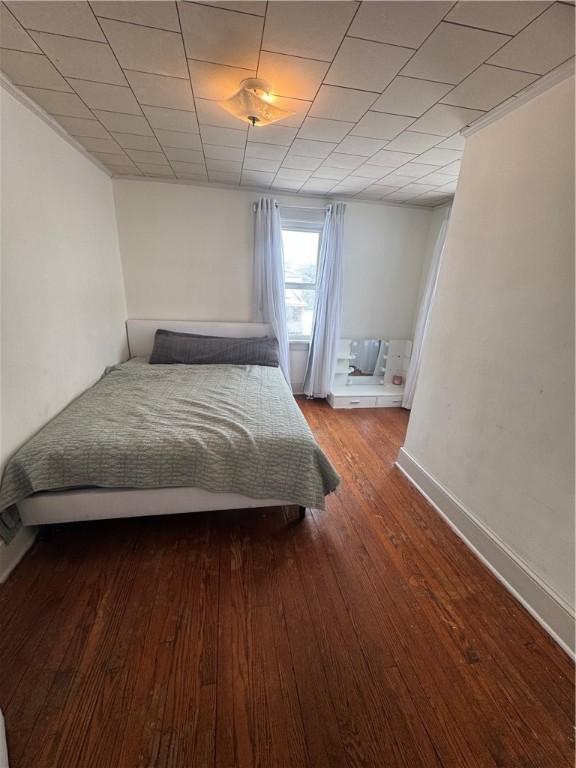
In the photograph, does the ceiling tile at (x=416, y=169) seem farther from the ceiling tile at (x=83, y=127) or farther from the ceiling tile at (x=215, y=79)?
the ceiling tile at (x=83, y=127)

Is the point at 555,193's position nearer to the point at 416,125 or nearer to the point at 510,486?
the point at 416,125

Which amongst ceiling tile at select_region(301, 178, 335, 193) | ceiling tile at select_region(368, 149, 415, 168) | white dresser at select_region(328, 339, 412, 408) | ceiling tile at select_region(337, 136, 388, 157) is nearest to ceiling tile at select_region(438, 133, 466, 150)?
ceiling tile at select_region(368, 149, 415, 168)

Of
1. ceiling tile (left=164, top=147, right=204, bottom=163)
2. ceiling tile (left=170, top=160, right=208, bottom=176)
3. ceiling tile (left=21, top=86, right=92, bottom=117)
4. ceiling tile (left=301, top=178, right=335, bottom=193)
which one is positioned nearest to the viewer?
ceiling tile (left=21, top=86, right=92, bottom=117)

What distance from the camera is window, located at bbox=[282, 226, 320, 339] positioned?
3.30 m

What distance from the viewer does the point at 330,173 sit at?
2402 mm

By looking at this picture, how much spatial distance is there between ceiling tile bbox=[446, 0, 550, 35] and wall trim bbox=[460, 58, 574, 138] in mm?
333

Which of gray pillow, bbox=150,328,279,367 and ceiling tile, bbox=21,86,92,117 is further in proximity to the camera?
gray pillow, bbox=150,328,279,367

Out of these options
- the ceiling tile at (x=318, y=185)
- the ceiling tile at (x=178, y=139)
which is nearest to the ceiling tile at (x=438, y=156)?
the ceiling tile at (x=318, y=185)

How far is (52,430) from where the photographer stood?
1.52 m

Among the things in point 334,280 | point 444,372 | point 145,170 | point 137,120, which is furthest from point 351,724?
point 145,170

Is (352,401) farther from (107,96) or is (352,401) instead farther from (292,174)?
(107,96)

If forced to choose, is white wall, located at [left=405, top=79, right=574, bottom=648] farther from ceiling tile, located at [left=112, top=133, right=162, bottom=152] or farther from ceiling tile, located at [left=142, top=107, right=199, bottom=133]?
ceiling tile, located at [left=112, top=133, right=162, bottom=152]

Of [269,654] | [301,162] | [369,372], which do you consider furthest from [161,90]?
[369,372]

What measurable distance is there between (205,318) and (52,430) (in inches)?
77.9
